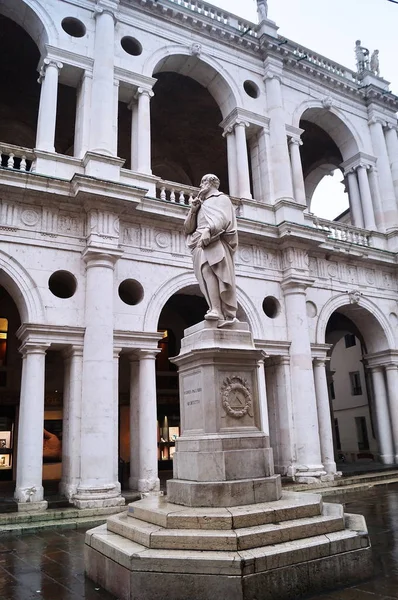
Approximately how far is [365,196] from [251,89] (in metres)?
6.60

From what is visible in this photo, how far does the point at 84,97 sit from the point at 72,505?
1130cm

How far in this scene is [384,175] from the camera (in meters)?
21.5

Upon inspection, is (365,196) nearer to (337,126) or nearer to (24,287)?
(337,126)

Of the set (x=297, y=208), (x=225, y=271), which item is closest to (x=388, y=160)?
(x=297, y=208)

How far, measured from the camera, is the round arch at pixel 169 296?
46.6 feet

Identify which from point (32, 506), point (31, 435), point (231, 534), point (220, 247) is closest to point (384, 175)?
point (220, 247)

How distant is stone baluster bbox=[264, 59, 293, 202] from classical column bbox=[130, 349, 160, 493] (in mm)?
7852

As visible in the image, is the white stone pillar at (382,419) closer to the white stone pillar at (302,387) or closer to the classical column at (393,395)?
the classical column at (393,395)

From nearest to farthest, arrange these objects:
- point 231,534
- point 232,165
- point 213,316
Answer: point 231,534 < point 213,316 < point 232,165

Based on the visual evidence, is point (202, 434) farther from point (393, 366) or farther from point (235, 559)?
point (393, 366)

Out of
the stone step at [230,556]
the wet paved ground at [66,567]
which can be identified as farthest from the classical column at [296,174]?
the stone step at [230,556]

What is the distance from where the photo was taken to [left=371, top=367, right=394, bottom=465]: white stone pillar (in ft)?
62.6

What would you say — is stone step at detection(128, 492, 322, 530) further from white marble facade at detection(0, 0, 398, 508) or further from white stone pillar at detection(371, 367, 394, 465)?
white stone pillar at detection(371, 367, 394, 465)

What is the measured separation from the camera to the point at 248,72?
61.4 feet
